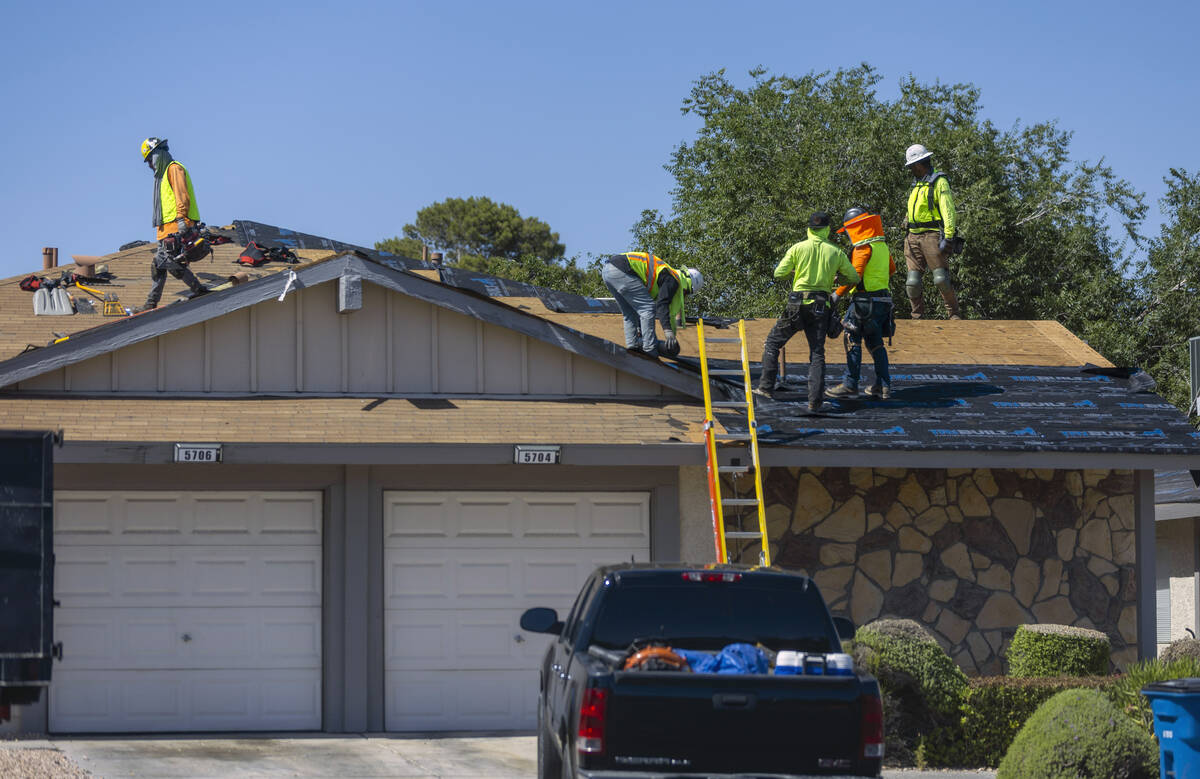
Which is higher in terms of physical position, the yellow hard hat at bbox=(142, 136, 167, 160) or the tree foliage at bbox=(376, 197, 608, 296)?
the tree foliage at bbox=(376, 197, 608, 296)

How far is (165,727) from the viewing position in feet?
45.2

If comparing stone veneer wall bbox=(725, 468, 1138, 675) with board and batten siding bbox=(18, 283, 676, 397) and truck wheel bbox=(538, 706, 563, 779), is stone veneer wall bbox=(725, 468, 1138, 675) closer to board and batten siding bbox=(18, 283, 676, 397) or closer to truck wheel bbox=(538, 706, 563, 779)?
board and batten siding bbox=(18, 283, 676, 397)

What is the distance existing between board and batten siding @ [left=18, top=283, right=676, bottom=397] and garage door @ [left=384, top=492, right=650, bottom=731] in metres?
1.18

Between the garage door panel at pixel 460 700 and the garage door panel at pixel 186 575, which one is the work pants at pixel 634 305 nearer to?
the garage door panel at pixel 460 700

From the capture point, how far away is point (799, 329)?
15711 millimetres

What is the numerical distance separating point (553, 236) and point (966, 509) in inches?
2377

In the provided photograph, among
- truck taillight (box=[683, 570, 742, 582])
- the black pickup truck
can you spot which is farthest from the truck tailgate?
truck taillight (box=[683, 570, 742, 582])

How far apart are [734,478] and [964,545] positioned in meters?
2.68

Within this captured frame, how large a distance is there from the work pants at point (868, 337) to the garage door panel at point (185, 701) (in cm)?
672

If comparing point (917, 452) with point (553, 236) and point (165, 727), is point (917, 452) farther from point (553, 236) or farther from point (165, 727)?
point (553, 236)

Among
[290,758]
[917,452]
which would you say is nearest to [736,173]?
[917,452]

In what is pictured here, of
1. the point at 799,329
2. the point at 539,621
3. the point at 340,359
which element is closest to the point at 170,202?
the point at 340,359

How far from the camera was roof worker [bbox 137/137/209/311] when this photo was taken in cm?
1666

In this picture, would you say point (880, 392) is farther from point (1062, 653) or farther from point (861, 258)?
point (1062, 653)
